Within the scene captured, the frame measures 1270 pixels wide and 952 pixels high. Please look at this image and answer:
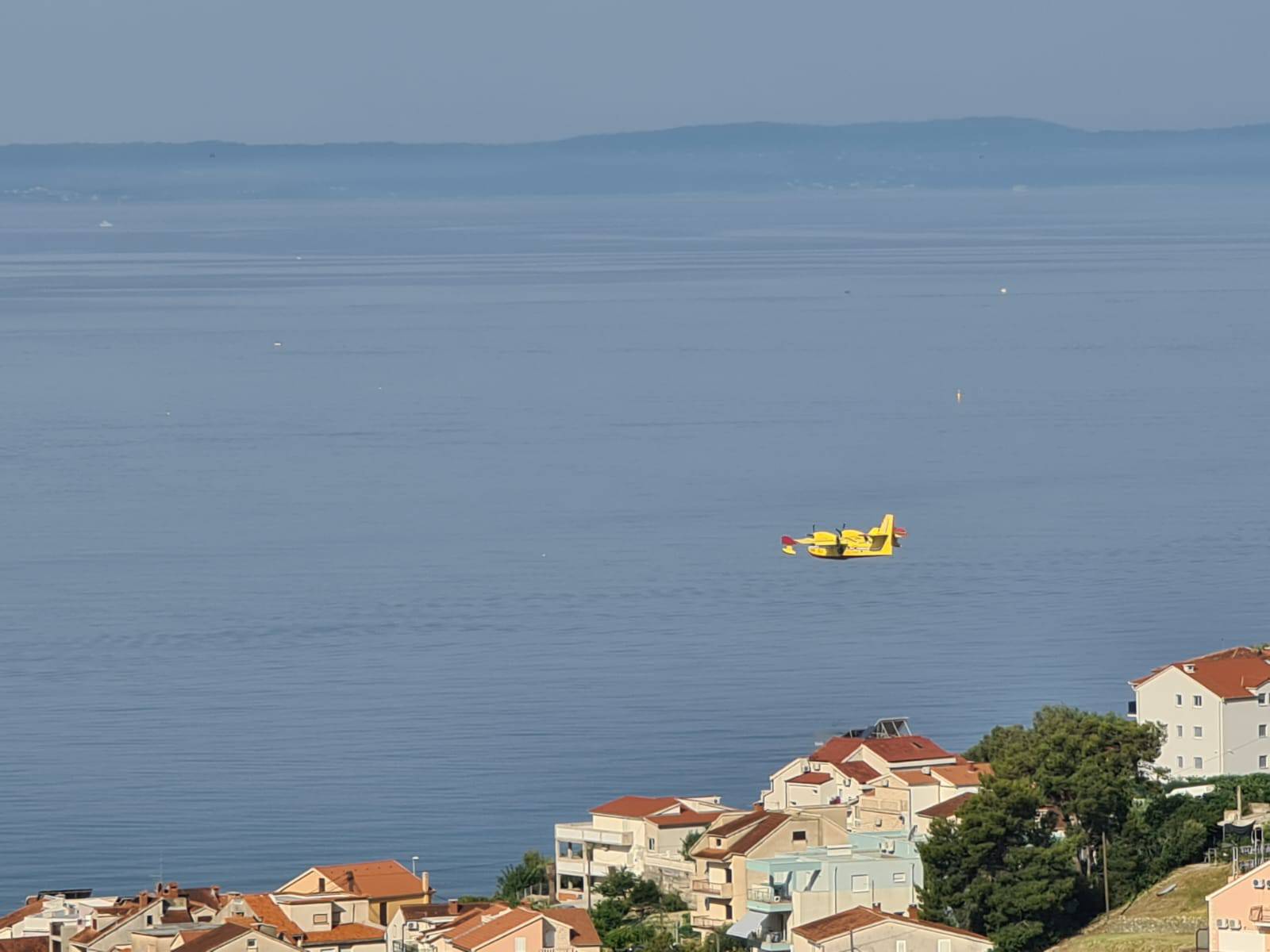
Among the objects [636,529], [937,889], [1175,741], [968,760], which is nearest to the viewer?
[937,889]

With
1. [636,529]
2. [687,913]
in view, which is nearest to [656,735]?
[687,913]

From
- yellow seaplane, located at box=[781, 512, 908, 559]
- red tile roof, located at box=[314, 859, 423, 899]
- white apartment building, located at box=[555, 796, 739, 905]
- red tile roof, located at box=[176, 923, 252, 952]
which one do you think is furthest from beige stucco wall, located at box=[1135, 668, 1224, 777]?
red tile roof, located at box=[176, 923, 252, 952]

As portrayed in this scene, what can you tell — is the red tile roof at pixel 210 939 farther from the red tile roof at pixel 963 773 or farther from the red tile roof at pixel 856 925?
the red tile roof at pixel 963 773

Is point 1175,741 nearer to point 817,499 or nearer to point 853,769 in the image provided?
point 853,769

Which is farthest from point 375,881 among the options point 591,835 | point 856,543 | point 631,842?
point 856,543

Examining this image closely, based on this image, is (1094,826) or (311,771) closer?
(1094,826)

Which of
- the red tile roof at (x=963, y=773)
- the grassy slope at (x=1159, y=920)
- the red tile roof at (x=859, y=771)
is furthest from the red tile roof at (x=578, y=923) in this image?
the red tile roof at (x=859, y=771)

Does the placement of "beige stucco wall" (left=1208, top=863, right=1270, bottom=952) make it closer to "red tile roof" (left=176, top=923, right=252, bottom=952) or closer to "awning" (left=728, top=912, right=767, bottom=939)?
"awning" (left=728, top=912, right=767, bottom=939)
